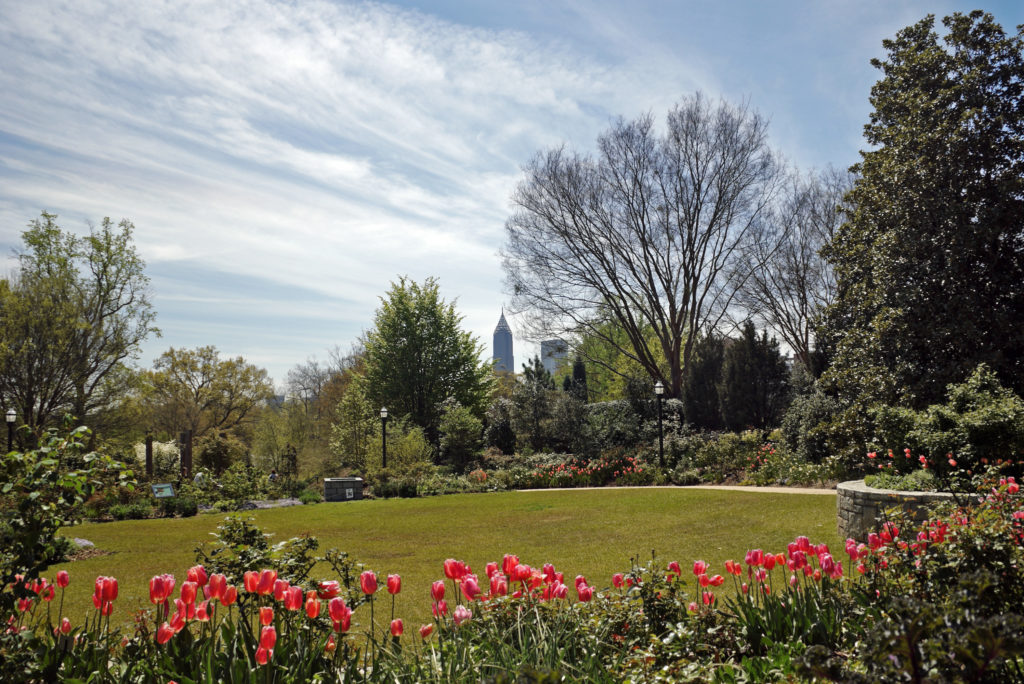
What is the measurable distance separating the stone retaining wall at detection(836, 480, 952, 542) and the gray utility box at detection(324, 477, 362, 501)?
41.1ft

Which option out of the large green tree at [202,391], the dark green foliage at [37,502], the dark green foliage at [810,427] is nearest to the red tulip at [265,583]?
the dark green foliage at [37,502]

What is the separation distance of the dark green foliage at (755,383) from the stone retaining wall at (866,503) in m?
15.8

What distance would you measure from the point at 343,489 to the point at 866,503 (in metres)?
13.4

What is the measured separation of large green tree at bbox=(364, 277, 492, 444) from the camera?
26.3 meters

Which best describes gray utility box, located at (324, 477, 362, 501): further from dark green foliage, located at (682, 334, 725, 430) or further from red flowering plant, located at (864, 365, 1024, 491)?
dark green foliage, located at (682, 334, 725, 430)

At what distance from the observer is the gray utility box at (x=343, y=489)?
16.6 m

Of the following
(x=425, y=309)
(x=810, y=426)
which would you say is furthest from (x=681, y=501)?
(x=425, y=309)

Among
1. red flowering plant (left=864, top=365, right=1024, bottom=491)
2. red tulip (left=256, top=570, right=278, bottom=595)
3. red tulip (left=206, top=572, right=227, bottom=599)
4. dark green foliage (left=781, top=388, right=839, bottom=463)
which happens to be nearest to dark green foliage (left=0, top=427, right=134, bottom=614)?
red tulip (left=206, top=572, right=227, bottom=599)

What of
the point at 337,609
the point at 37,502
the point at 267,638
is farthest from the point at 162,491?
the point at 267,638

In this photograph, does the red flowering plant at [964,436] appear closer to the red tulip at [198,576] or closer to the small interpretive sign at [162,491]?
the red tulip at [198,576]

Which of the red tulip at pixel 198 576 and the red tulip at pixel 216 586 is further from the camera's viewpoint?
the red tulip at pixel 198 576

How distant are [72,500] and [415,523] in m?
8.13

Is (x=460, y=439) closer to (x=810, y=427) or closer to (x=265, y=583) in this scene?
(x=810, y=427)

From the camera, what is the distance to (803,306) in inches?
887
